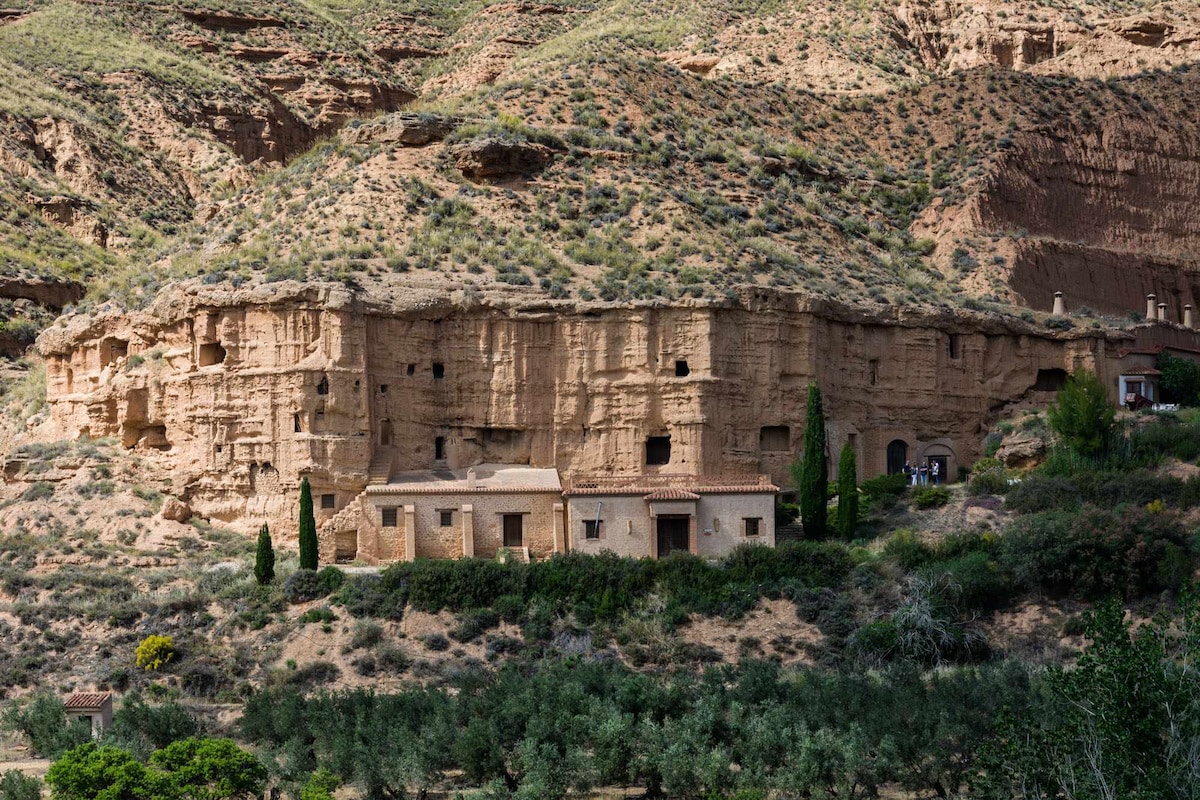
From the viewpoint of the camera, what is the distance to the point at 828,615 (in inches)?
1688

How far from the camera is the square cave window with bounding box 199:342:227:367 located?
48375 mm

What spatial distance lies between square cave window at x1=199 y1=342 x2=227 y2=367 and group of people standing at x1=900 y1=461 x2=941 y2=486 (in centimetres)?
1964

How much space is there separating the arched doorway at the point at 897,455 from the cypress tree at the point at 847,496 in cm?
528

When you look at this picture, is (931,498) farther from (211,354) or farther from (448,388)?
(211,354)

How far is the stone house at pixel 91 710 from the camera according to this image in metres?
36.2

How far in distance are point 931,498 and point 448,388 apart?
1350cm

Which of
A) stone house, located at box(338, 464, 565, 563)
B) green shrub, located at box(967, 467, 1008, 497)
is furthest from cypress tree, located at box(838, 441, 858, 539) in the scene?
stone house, located at box(338, 464, 565, 563)

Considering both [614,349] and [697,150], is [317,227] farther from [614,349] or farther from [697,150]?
[697,150]

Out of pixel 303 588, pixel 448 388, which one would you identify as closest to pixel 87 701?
pixel 303 588

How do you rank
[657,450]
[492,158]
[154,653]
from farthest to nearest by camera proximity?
[492,158]
[657,450]
[154,653]

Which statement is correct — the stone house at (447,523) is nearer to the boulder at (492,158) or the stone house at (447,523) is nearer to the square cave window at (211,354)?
the square cave window at (211,354)

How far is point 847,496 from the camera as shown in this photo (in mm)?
46531

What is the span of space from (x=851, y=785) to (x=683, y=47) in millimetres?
50373

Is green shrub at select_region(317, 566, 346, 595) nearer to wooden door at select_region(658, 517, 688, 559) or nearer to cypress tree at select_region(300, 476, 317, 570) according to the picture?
cypress tree at select_region(300, 476, 317, 570)
